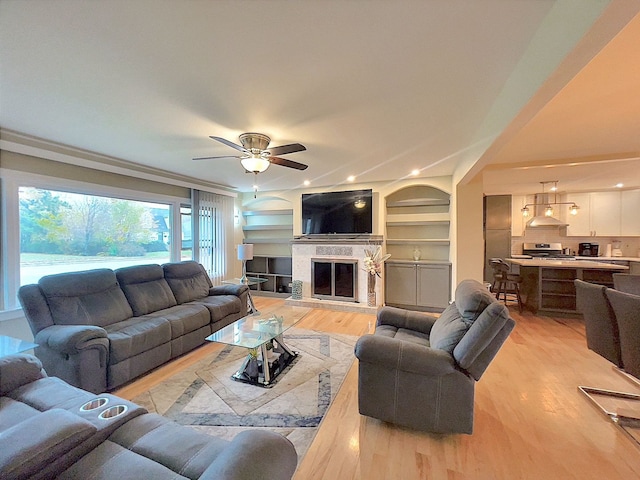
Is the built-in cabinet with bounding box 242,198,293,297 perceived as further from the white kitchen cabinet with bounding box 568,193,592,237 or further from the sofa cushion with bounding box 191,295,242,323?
the white kitchen cabinet with bounding box 568,193,592,237

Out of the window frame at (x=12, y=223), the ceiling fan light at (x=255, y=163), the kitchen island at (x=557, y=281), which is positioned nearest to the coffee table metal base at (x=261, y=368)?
the ceiling fan light at (x=255, y=163)

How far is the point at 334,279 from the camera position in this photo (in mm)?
5191

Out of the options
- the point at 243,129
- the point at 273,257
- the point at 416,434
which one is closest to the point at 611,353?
the point at 416,434

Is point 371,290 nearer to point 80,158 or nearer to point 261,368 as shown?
point 261,368

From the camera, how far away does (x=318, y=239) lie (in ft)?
17.5

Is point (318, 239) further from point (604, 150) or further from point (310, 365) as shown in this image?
point (604, 150)

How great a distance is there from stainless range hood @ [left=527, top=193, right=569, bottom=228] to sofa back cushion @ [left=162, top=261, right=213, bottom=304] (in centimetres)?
703

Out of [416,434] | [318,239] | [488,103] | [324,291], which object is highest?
[488,103]

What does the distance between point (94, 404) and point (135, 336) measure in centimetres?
144

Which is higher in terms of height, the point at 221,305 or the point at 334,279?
the point at 334,279

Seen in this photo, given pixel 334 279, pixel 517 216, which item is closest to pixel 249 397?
pixel 334 279

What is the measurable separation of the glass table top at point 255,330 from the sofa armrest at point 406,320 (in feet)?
3.34

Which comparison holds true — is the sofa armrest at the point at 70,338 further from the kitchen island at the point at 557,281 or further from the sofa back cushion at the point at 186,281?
the kitchen island at the point at 557,281

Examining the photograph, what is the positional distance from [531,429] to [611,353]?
0.98 metres
